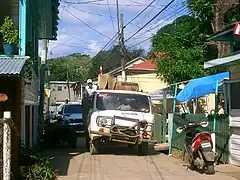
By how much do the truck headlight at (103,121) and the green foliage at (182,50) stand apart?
9.85m

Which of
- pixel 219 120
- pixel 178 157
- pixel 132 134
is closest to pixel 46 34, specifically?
pixel 132 134

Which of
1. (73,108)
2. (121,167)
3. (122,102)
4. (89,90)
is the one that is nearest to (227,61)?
(121,167)

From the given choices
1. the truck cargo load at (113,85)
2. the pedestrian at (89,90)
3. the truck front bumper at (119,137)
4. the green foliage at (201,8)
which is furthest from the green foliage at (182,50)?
the truck front bumper at (119,137)

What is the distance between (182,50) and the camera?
26.5 m

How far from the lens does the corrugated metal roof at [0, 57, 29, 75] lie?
963cm

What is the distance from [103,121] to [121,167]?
10.5ft

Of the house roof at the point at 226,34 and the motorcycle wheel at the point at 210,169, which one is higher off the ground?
the house roof at the point at 226,34

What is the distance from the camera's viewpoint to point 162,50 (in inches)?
1080

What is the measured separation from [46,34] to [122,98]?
19.7ft

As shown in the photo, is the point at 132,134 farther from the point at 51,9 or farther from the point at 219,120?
the point at 51,9

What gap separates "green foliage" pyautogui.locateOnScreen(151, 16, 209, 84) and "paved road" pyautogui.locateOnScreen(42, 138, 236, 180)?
30.4 ft

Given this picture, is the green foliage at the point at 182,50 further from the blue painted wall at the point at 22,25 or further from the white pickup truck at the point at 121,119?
the blue painted wall at the point at 22,25

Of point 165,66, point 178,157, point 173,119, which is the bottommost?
point 178,157

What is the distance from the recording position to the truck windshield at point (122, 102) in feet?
56.1
